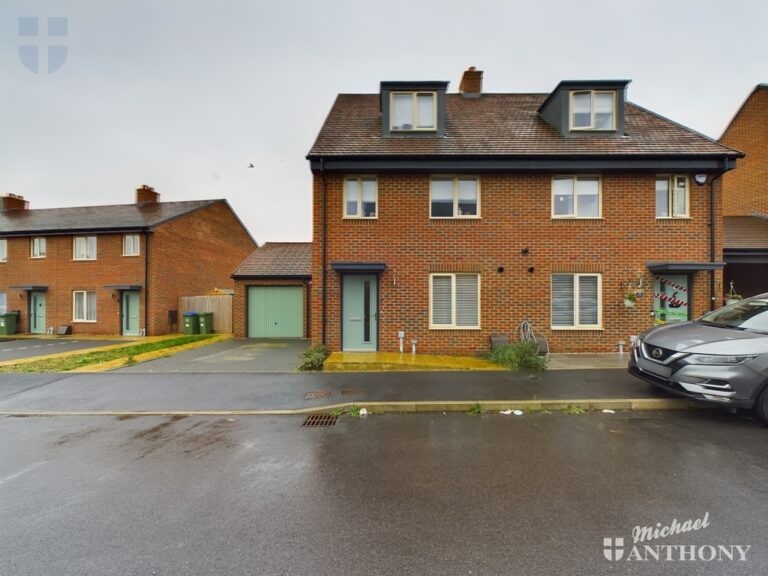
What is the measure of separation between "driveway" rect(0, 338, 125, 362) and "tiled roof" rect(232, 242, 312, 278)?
250 inches

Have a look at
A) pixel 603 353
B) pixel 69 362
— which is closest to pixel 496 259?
pixel 603 353

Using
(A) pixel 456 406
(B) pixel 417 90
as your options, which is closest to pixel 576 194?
(B) pixel 417 90

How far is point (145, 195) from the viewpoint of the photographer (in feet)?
69.9

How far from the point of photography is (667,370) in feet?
16.6

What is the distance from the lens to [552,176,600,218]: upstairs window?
9.57 meters

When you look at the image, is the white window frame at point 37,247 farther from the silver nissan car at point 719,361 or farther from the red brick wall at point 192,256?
the silver nissan car at point 719,361

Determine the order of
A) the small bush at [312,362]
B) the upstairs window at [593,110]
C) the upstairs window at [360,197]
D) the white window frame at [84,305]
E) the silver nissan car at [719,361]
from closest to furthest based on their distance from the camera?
the silver nissan car at [719,361] → the small bush at [312,362] → the upstairs window at [360,197] → the upstairs window at [593,110] → the white window frame at [84,305]

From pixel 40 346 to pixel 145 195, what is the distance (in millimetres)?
11454

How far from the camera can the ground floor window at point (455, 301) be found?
30.9 ft

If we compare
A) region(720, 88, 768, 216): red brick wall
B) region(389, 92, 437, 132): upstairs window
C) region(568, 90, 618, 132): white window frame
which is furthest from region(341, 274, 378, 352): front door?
region(720, 88, 768, 216): red brick wall

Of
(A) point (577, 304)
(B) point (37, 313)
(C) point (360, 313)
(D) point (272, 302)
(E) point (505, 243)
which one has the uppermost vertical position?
(E) point (505, 243)

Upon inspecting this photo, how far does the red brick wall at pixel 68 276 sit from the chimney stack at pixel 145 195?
4881 millimetres

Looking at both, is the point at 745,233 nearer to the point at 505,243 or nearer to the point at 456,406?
the point at 505,243

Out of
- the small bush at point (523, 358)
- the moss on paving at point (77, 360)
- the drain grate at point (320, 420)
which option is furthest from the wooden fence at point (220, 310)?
the small bush at point (523, 358)
